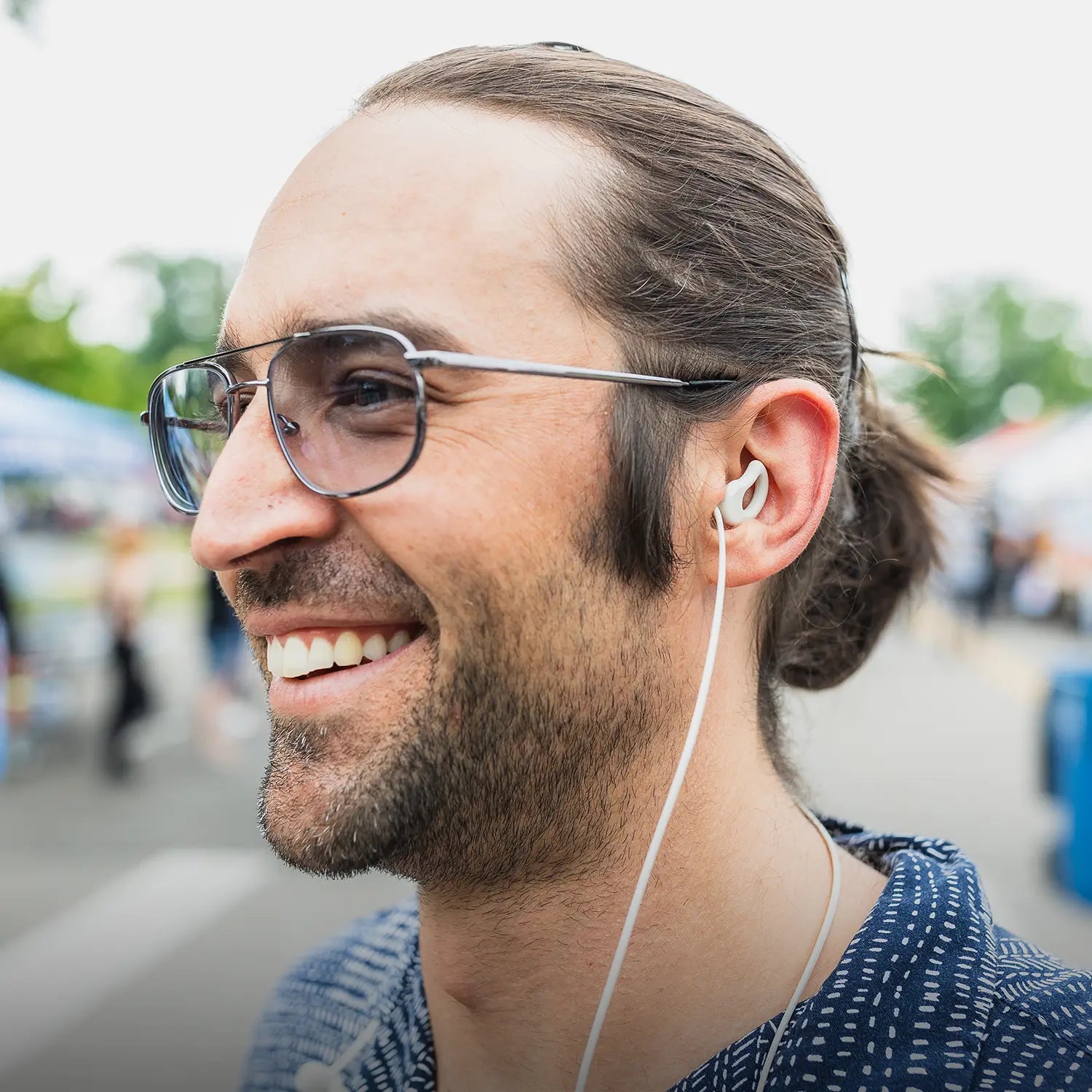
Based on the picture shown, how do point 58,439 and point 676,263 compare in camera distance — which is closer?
point 676,263

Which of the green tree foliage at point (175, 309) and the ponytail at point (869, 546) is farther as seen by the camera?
the green tree foliage at point (175, 309)

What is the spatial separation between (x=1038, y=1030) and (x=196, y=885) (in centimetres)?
573

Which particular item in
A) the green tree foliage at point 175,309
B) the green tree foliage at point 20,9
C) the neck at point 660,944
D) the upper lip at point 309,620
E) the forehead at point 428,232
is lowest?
the neck at point 660,944

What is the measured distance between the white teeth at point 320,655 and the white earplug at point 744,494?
0.63 m

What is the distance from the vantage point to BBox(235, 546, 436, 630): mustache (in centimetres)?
148

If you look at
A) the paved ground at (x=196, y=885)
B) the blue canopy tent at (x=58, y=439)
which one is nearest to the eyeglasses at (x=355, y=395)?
the paved ground at (x=196, y=885)

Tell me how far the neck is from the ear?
0.27 metres

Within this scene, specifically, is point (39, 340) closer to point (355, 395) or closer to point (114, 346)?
point (114, 346)

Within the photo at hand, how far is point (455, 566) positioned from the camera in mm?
1449

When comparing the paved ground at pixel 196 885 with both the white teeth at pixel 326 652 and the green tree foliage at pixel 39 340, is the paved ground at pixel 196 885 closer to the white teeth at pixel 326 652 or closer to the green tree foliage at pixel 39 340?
the white teeth at pixel 326 652

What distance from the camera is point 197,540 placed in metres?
1.60

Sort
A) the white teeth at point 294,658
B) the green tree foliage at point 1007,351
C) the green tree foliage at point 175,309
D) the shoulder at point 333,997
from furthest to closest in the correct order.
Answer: the green tree foliage at point 175,309
the green tree foliage at point 1007,351
the shoulder at point 333,997
the white teeth at point 294,658

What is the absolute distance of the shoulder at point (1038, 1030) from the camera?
1274mm

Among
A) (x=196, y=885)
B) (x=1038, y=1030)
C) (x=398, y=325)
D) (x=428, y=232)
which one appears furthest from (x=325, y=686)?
(x=196, y=885)
